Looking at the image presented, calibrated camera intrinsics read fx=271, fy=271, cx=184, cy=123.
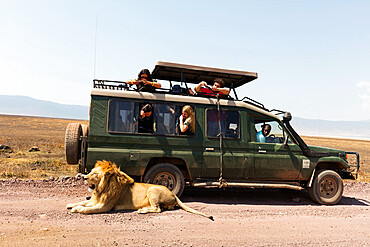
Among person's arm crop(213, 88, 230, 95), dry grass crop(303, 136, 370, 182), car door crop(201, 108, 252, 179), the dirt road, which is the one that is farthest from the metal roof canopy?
dry grass crop(303, 136, 370, 182)

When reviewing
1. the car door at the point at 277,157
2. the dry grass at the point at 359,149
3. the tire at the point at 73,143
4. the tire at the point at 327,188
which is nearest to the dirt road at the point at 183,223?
the tire at the point at 327,188

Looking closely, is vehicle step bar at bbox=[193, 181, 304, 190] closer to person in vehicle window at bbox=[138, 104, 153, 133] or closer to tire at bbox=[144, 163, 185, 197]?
tire at bbox=[144, 163, 185, 197]

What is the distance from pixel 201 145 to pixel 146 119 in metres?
1.43

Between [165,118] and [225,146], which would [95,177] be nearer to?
[165,118]

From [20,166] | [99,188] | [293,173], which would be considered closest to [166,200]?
[99,188]

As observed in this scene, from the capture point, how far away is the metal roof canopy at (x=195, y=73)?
671cm

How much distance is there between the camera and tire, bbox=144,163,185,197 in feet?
20.0

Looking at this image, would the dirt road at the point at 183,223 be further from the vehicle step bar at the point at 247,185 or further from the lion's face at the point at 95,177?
the lion's face at the point at 95,177

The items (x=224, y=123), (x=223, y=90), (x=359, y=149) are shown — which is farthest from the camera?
(x=359, y=149)

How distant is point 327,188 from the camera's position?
7.01 m

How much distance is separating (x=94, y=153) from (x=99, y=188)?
3.04ft

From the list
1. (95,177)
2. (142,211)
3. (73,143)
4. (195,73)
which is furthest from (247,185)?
(73,143)

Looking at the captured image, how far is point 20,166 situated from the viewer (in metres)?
10.4

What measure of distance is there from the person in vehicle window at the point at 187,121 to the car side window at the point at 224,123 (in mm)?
427
